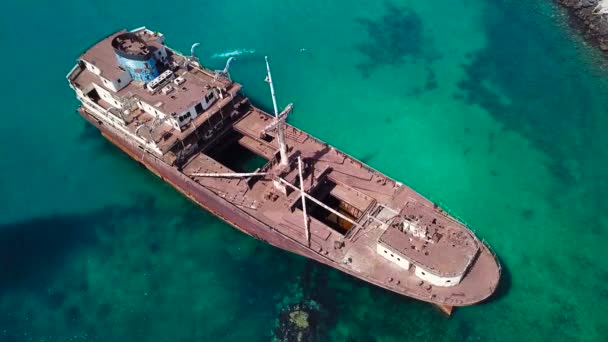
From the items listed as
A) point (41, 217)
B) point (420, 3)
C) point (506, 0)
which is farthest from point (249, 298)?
point (506, 0)

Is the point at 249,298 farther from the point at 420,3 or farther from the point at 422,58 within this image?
the point at 420,3

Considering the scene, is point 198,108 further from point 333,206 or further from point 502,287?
point 502,287

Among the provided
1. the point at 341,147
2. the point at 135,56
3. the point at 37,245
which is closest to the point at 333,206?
the point at 341,147

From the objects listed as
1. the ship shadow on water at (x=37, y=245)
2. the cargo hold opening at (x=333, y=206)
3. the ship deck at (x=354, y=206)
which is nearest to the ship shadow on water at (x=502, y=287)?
the ship deck at (x=354, y=206)

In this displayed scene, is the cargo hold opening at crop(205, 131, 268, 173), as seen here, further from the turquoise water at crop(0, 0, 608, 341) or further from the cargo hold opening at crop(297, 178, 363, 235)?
the cargo hold opening at crop(297, 178, 363, 235)

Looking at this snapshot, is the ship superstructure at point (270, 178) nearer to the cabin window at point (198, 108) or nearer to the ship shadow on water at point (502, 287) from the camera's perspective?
the cabin window at point (198, 108)
